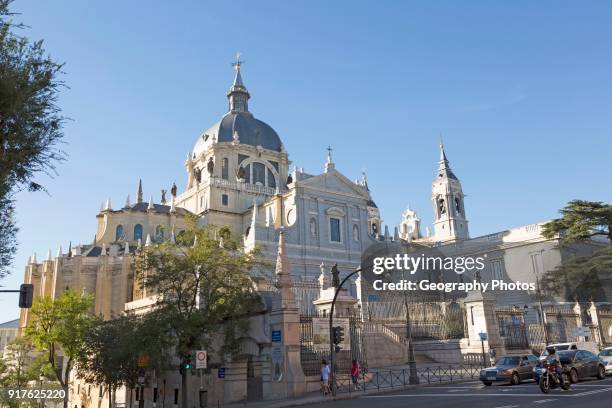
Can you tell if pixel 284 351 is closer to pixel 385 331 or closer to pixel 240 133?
pixel 385 331

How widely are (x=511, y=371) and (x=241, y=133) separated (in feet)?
187

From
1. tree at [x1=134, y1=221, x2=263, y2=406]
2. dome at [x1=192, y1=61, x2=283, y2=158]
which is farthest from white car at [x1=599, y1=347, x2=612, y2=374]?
dome at [x1=192, y1=61, x2=283, y2=158]

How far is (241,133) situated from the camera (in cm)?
7362

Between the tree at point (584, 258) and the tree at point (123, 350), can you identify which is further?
the tree at point (584, 258)

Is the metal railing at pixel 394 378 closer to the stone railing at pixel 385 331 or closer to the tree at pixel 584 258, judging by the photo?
the stone railing at pixel 385 331

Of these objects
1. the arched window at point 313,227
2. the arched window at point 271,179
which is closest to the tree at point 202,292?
the arched window at point 313,227

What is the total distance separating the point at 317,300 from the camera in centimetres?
2764

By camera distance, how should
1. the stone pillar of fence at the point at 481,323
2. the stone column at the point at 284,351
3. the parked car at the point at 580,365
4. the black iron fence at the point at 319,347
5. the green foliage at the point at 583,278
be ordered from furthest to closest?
the green foliage at the point at 583,278
the stone pillar of fence at the point at 481,323
the black iron fence at the point at 319,347
the stone column at the point at 284,351
the parked car at the point at 580,365

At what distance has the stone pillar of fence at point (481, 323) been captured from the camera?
2923 centimetres

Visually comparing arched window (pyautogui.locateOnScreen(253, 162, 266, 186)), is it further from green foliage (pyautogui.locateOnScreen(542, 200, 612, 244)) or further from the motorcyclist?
the motorcyclist

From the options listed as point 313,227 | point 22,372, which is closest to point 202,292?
point 22,372

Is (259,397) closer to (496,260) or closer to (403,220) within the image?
(496,260)

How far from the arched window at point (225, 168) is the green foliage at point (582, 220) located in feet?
128

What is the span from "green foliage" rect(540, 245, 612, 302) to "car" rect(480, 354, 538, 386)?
24.2 meters
